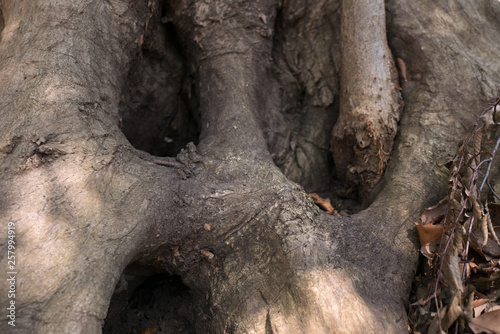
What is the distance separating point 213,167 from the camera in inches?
83.9

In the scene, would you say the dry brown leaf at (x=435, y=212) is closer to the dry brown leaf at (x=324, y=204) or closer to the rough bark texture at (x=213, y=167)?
the rough bark texture at (x=213, y=167)

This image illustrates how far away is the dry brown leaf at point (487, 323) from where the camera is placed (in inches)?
64.3

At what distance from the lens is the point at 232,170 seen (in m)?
2.12

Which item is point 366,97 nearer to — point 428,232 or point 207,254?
point 428,232

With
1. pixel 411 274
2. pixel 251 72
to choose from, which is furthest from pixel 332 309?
pixel 251 72

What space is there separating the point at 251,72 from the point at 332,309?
63.4 inches

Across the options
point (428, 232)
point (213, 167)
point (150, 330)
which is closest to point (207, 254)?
point (213, 167)

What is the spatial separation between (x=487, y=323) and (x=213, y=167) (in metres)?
1.46

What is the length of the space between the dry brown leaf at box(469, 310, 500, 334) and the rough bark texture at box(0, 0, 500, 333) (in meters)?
0.29

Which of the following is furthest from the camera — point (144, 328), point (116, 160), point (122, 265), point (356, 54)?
point (356, 54)

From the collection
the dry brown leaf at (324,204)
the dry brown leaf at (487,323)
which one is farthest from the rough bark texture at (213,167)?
the dry brown leaf at (487,323)

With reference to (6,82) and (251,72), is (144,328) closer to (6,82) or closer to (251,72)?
(6,82)

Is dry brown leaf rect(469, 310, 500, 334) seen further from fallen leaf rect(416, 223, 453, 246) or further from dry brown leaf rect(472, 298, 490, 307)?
fallen leaf rect(416, 223, 453, 246)

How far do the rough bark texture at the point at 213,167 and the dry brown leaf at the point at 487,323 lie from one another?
0.94ft
